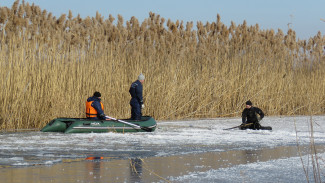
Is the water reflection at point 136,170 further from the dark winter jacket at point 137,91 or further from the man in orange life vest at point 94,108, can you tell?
the dark winter jacket at point 137,91

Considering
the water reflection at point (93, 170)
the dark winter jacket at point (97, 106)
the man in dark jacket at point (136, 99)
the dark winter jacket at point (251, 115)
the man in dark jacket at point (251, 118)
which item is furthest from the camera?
the man in dark jacket at point (136, 99)

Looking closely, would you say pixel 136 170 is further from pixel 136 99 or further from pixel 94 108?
pixel 136 99

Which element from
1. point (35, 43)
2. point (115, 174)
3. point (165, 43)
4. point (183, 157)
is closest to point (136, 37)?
point (165, 43)

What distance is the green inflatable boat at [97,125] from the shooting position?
14242 millimetres

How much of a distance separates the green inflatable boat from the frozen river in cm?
40

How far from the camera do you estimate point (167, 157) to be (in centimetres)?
959

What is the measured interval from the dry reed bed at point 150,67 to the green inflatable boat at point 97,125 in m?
1.22

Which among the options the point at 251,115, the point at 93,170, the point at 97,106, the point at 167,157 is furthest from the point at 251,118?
the point at 93,170

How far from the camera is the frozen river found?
734cm

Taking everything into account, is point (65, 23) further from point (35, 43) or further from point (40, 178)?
point (40, 178)

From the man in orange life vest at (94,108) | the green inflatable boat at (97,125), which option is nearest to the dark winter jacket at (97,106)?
the man in orange life vest at (94,108)

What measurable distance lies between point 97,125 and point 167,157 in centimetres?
538

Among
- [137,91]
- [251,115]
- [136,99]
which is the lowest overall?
[251,115]

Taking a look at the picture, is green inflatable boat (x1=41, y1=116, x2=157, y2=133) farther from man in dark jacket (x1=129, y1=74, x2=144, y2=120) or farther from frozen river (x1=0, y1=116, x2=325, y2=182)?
man in dark jacket (x1=129, y1=74, x2=144, y2=120)
